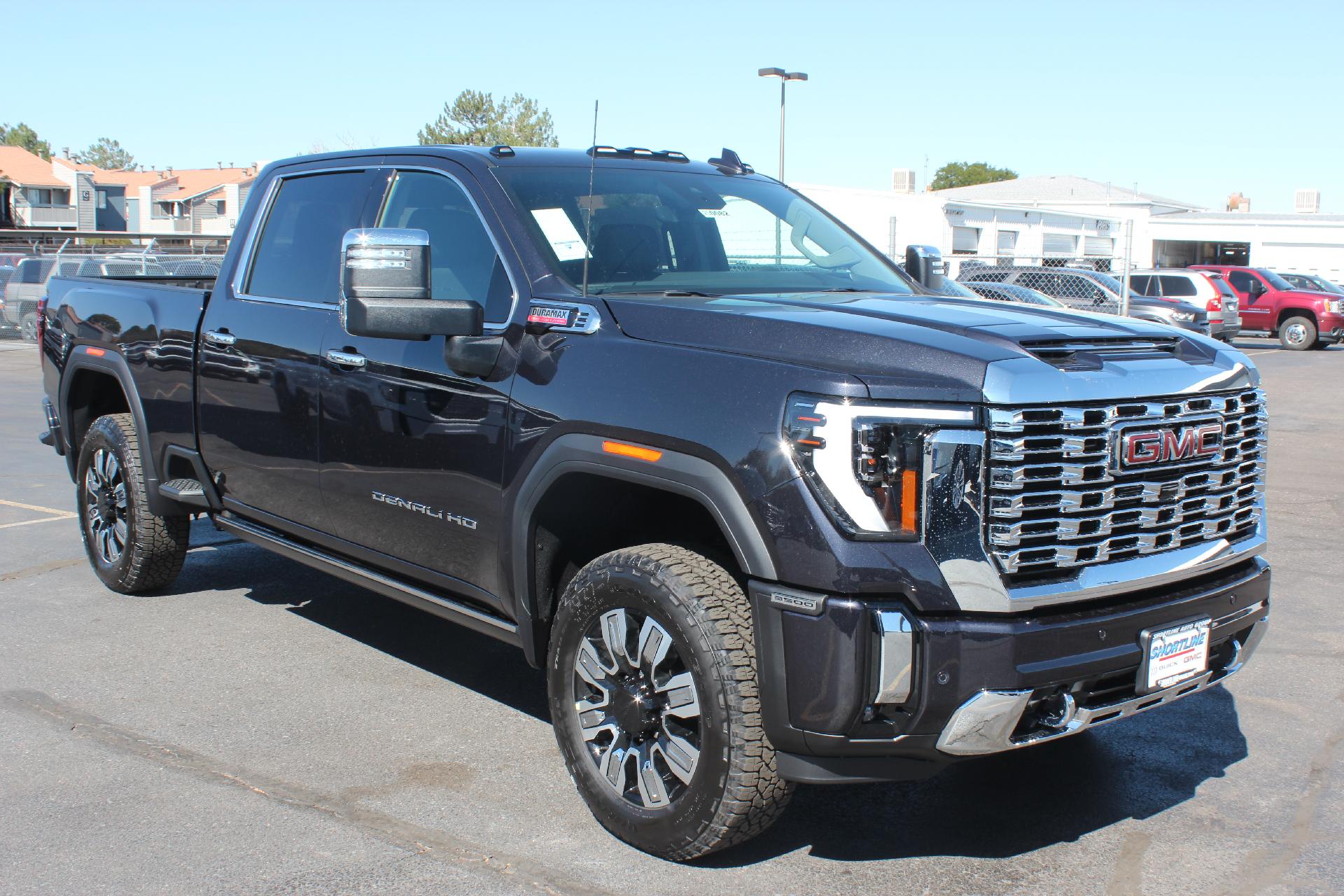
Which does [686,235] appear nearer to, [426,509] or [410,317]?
[410,317]

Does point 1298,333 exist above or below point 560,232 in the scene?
below

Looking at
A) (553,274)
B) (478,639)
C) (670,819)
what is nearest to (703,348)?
(553,274)

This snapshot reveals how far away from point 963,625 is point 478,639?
126 inches

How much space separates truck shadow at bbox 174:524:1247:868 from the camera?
3.79 m

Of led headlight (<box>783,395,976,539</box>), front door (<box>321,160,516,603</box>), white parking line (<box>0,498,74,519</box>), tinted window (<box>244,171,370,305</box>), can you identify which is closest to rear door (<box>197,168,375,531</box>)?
tinted window (<box>244,171,370,305</box>)

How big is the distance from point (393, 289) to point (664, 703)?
4.80ft

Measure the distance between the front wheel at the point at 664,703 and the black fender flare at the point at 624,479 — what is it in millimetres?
183

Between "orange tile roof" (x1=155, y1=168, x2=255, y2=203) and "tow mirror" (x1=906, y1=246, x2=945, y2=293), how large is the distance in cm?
8251

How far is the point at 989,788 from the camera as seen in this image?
13.8 ft

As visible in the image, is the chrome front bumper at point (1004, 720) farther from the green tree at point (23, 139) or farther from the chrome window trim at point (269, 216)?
the green tree at point (23, 139)

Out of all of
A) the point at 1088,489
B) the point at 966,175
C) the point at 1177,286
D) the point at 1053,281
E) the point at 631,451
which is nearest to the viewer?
the point at 1088,489

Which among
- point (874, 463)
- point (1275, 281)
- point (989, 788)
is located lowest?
point (989, 788)

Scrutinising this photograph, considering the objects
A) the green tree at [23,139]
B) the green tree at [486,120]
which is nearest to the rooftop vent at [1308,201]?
the green tree at [486,120]

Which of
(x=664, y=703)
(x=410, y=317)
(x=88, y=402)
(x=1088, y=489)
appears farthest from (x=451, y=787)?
(x=88, y=402)
